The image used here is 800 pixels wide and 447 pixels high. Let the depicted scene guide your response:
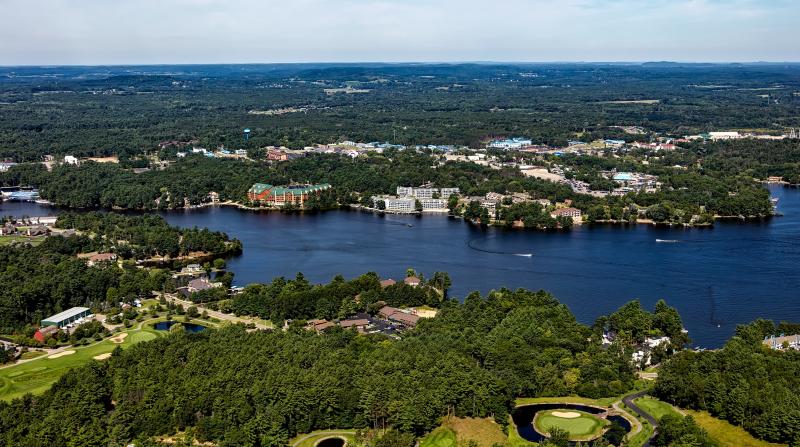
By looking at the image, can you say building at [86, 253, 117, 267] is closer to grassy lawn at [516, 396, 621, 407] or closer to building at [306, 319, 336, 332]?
building at [306, 319, 336, 332]

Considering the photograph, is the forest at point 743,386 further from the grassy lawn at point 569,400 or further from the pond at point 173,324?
the pond at point 173,324

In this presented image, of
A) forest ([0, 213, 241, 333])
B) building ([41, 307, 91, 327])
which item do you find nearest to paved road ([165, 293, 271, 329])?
forest ([0, 213, 241, 333])

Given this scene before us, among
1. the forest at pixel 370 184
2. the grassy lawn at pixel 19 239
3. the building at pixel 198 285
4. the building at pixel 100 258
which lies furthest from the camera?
the forest at pixel 370 184

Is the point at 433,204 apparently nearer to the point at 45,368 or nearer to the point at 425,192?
the point at 425,192

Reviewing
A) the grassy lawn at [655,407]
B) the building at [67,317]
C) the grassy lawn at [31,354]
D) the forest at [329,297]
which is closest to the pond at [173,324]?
the forest at [329,297]

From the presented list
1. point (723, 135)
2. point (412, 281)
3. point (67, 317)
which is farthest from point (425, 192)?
point (723, 135)

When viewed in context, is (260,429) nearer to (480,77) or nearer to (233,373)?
(233,373)

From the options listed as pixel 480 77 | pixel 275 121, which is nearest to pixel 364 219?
pixel 275 121

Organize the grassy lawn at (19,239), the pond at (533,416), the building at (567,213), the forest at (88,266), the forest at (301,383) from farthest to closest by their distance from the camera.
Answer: the building at (567,213) → the grassy lawn at (19,239) → the forest at (88,266) → the pond at (533,416) → the forest at (301,383)

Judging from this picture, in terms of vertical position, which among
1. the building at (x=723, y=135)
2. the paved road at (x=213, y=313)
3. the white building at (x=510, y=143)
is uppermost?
the building at (x=723, y=135)
